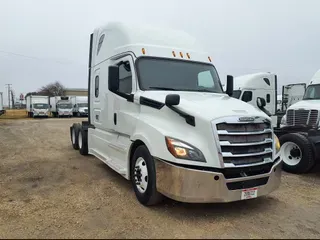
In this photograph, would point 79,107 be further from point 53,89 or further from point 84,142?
point 53,89

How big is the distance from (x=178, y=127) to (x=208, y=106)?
1.88 ft

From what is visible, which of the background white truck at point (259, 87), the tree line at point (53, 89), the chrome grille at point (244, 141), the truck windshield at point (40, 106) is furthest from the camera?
the tree line at point (53, 89)

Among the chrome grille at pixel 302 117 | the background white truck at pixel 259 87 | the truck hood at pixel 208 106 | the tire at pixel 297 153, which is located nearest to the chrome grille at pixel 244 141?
the truck hood at pixel 208 106

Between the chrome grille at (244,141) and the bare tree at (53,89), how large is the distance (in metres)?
79.1

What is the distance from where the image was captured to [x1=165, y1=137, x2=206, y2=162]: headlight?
405 cm

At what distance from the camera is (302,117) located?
8.23m

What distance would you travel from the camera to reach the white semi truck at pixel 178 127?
4070 mm

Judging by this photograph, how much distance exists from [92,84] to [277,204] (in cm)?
557

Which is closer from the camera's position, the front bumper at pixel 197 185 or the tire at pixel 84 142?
the front bumper at pixel 197 185

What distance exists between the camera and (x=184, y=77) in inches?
223

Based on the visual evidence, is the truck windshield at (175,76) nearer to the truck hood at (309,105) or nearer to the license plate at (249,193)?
the license plate at (249,193)

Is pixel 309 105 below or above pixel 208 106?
below

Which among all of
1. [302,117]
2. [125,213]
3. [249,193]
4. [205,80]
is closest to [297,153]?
[302,117]

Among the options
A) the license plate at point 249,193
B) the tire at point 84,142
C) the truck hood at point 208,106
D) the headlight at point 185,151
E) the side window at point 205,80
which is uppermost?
the side window at point 205,80
